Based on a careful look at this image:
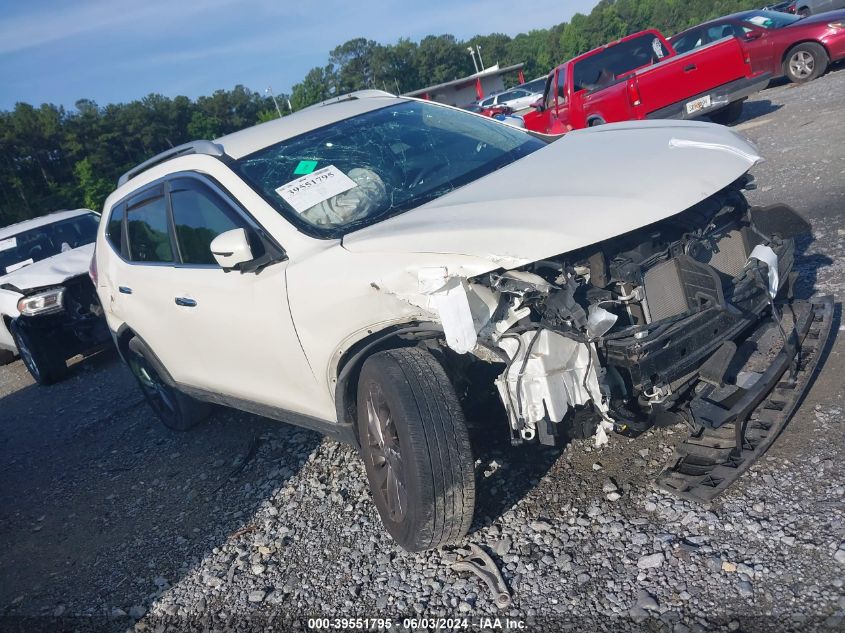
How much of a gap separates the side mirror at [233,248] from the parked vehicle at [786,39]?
11449 mm

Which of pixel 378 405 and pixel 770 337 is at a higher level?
pixel 378 405

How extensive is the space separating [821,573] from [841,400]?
3.90 ft

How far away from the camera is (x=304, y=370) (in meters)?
3.59

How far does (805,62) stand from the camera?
1321 cm

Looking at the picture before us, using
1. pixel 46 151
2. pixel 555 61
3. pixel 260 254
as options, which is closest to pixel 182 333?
pixel 260 254

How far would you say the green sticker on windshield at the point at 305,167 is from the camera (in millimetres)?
3873

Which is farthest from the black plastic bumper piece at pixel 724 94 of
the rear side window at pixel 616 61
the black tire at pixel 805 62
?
the black tire at pixel 805 62

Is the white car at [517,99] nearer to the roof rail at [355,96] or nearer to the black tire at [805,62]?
the black tire at [805,62]

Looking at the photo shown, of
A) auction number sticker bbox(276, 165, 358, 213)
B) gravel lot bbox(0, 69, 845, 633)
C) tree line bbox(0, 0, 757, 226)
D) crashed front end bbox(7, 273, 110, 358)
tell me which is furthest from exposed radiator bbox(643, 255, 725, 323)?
tree line bbox(0, 0, 757, 226)

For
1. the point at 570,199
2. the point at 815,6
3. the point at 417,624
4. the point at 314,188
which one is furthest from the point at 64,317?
the point at 815,6

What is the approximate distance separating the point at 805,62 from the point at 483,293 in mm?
13080

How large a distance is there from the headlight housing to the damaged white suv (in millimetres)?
4471

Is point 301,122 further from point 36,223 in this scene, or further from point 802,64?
point 802,64

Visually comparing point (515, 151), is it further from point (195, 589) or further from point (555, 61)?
point (555, 61)
